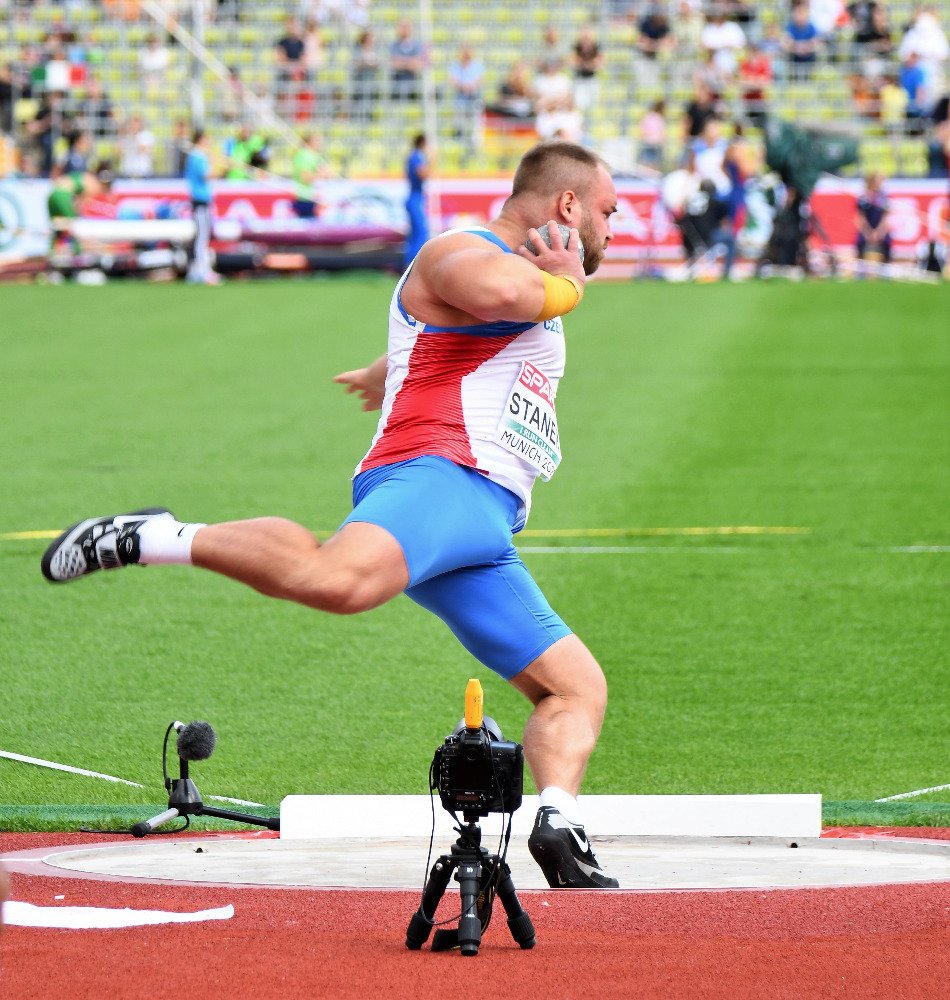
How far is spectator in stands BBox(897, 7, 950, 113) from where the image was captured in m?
33.6

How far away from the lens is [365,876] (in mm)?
5309

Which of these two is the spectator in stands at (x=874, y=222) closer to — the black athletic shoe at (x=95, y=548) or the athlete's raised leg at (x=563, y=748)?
the athlete's raised leg at (x=563, y=748)

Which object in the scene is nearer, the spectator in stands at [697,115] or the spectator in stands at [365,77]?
the spectator in stands at [697,115]

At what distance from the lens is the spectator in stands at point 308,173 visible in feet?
99.7

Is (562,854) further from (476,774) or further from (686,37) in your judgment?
(686,37)

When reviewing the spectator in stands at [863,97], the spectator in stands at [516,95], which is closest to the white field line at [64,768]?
the spectator in stands at [516,95]

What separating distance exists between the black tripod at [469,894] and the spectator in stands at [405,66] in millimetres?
31681

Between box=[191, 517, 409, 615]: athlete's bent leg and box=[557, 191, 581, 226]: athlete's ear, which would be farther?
box=[557, 191, 581, 226]: athlete's ear

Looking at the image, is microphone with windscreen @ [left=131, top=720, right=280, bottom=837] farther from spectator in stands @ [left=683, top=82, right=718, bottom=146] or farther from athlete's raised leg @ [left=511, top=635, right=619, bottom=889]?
spectator in stands @ [left=683, top=82, right=718, bottom=146]

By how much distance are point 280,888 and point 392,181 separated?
88.1 ft

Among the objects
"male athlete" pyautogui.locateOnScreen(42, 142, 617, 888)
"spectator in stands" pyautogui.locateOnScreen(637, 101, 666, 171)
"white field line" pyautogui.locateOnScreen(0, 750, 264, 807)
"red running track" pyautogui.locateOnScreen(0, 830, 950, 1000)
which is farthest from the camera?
"spectator in stands" pyautogui.locateOnScreen(637, 101, 666, 171)

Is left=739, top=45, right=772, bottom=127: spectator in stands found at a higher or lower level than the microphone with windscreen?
higher

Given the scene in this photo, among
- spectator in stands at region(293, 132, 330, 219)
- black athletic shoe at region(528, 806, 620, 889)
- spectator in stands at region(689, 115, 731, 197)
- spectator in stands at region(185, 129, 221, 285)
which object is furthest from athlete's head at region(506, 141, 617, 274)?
spectator in stands at region(293, 132, 330, 219)

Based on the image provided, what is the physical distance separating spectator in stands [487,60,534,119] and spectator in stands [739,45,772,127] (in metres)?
4.07
